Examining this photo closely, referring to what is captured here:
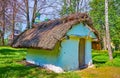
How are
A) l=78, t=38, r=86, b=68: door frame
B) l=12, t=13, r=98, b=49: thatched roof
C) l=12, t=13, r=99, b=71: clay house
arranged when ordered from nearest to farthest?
l=12, t=13, r=98, b=49: thatched roof, l=12, t=13, r=99, b=71: clay house, l=78, t=38, r=86, b=68: door frame

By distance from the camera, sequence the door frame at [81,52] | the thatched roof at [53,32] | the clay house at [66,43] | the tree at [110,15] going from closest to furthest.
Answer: the thatched roof at [53,32], the clay house at [66,43], the door frame at [81,52], the tree at [110,15]

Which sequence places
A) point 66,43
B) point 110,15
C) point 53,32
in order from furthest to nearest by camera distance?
1. point 110,15
2. point 53,32
3. point 66,43

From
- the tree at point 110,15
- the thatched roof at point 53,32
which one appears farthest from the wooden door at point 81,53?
the tree at point 110,15

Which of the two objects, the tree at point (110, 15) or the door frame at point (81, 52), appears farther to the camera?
the tree at point (110, 15)

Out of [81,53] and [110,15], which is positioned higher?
[110,15]

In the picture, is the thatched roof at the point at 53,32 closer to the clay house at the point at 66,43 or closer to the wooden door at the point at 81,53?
the clay house at the point at 66,43

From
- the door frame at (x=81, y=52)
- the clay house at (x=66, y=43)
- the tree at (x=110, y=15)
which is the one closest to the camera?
the clay house at (x=66, y=43)

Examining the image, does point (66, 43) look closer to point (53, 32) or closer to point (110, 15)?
point (53, 32)

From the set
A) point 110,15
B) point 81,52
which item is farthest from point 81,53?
point 110,15

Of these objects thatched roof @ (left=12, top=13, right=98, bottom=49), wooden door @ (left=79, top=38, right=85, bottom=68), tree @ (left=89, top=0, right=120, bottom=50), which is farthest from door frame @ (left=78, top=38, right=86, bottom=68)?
tree @ (left=89, top=0, right=120, bottom=50)

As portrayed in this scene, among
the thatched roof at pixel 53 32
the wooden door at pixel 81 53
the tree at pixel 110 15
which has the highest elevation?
the tree at pixel 110 15

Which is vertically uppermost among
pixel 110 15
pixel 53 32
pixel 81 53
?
pixel 110 15

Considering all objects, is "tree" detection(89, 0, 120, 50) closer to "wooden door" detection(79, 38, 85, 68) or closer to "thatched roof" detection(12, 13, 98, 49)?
"wooden door" detection(79, 38, 85, 68)

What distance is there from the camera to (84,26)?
1905cm
